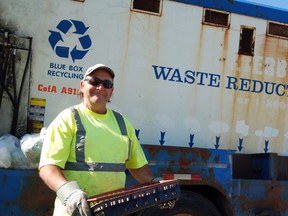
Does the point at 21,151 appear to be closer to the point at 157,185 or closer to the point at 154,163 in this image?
the point at 154,163

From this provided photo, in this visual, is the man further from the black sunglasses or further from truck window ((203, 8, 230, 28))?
truck window ((203, 8, 230, 28))

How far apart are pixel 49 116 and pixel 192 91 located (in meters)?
1.57

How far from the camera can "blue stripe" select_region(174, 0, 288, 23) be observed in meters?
4.73

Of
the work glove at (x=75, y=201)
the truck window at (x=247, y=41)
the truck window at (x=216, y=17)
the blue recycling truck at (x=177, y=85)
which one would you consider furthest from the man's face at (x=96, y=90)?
the truck window at (x=247, y=41)

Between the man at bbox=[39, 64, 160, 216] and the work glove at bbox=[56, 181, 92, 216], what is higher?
the man at bbox=[39, 64, 160, 216]

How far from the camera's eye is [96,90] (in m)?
2.42

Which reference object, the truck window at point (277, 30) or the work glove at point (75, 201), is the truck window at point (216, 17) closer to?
the truck window at point (277, 30)

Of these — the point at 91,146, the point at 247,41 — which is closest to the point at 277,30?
the point at 247,41

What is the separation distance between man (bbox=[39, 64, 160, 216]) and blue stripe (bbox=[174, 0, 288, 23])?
8.29 feet

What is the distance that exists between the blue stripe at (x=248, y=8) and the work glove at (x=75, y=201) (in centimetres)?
307

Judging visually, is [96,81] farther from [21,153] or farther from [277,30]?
[277,30]

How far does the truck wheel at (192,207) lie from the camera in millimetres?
4098

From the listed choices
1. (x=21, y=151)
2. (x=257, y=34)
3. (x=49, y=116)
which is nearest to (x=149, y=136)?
(x=49, y=116)

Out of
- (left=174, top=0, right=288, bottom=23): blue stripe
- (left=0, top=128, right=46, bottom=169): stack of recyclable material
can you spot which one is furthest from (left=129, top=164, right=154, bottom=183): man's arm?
(left=174, top=0, right=288, bottom=23): blue stripe
